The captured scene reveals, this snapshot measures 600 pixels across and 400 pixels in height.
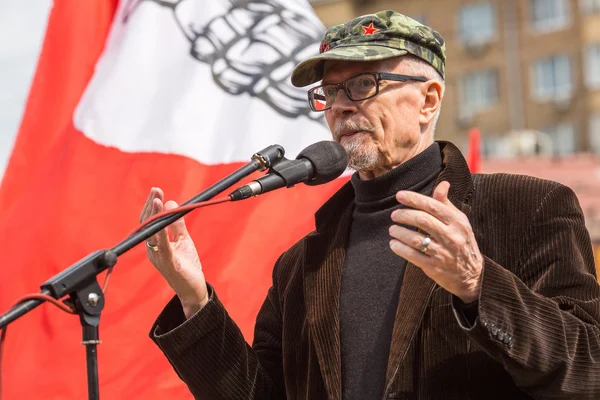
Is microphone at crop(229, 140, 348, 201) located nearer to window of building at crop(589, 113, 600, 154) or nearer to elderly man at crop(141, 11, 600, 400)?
elderly man at crop(141, 11, 600, 400)

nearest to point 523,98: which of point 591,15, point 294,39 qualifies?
point 591,15

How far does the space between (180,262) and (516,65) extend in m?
31.5

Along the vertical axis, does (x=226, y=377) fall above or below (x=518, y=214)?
below

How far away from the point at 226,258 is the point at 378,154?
4.62ft

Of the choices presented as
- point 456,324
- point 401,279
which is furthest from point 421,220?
point 401,279

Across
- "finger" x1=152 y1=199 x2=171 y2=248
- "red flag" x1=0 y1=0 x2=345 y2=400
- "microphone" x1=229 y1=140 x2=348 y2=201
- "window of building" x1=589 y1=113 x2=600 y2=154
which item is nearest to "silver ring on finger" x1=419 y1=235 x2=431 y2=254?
"microphone" x1=229 y1=140 x2=348 y2=201

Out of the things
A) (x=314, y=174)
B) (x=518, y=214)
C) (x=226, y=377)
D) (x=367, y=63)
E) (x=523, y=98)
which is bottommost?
(x=523, y=98)

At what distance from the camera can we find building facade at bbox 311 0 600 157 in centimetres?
3197

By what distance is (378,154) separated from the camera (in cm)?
313

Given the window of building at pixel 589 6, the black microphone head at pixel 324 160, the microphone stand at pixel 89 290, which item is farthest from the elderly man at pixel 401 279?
the window of building at pixel 589 6

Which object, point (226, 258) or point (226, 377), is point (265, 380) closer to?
point (226, 377)

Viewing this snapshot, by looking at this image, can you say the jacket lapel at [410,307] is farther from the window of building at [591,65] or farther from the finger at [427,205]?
the window of building at [591,65]

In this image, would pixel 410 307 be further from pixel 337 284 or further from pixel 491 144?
pixel 491 144

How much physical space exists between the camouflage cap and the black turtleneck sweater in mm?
321
